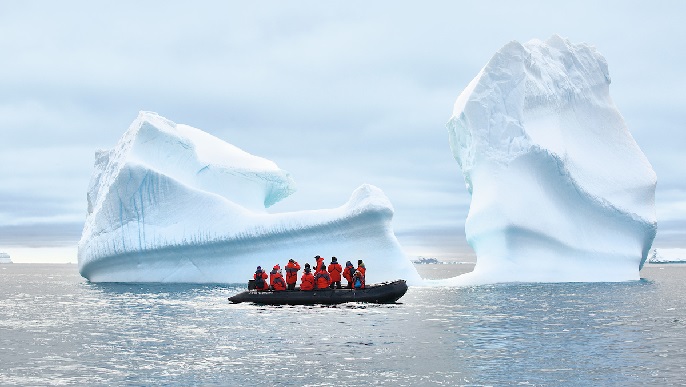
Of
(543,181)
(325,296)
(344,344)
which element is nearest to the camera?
(344,344)

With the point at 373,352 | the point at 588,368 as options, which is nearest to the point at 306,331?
the point at 373,352

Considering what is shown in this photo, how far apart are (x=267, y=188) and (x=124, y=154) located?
7.68 meters

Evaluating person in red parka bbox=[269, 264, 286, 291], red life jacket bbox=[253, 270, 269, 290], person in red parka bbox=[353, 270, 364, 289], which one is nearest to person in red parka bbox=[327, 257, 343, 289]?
person in red parka bbox=[353, 270, 364, 289]

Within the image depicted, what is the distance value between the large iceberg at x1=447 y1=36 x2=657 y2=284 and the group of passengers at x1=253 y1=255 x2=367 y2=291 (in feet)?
39.6

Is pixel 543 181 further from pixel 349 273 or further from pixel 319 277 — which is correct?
pixel 319 277

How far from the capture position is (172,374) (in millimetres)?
13430

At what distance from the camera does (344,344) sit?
54.7 ft

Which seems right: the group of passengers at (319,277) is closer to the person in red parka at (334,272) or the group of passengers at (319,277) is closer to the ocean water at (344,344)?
the person in red parka at (334,272)

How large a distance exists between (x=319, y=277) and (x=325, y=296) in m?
0.65

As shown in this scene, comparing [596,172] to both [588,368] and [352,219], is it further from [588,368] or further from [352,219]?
[588,368]

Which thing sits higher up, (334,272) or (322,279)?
(334,272)

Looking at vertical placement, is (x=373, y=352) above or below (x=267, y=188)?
below

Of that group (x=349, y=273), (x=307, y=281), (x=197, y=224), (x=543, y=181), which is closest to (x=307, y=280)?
(x=307, y=281)

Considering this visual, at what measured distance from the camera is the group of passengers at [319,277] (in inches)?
987
